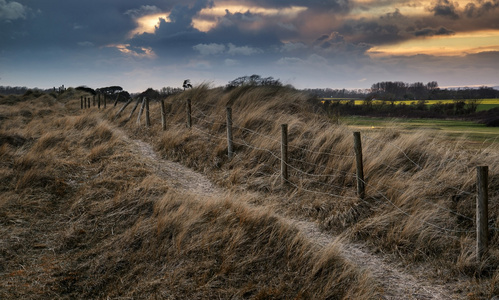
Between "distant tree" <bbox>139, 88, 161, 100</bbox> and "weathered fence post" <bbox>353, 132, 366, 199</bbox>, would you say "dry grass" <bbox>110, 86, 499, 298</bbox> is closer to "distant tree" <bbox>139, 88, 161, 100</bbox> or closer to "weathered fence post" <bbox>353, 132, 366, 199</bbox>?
"weathered fence post" <bbox>353, 132, 366, 199</bbox>

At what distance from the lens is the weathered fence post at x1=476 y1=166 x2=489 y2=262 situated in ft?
12.1

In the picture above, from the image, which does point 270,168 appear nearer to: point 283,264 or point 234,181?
point 234,181

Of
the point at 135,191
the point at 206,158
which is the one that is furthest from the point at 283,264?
the point at 206,158

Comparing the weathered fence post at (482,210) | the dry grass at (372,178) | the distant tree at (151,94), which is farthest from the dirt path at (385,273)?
the distant tree at (151,94)

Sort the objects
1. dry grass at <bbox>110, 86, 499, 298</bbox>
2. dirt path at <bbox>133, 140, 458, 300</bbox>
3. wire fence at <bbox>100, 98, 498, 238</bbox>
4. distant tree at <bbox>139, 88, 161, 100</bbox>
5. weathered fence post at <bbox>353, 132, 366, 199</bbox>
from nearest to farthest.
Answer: dirt path at <bbox>133, 140, 458, 300</bbox> → dry grass at <bbox>110, 86, 499, 298</bbox> → wire fence at <bbox>100, 98, 498, 238</bbox> → weathered fence post at <bbox>353, 132, 366, 199</bbox> → distant tree at <bbox>139, 88, 161, 100</bbox>

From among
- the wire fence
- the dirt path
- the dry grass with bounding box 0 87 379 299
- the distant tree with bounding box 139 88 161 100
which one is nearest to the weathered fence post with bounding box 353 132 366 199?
the wire fence

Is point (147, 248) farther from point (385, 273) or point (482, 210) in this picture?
point (482, 210)

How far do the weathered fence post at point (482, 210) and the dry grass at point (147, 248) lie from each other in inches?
58.1

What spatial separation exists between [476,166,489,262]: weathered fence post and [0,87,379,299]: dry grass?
1.48 metres

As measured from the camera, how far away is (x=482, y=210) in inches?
146

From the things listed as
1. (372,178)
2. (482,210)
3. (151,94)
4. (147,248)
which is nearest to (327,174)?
(372,178)

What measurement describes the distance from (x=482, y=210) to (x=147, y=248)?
3.96 meters

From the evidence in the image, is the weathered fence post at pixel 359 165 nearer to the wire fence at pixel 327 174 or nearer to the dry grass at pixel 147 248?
the wire fence at pixel 327 174

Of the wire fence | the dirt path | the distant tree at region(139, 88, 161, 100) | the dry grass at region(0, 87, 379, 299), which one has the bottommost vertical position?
the dirt path
